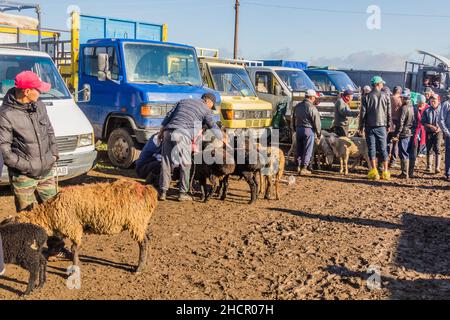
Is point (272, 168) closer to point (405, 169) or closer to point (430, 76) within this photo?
point (405, 169)

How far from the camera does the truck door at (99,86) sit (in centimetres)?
1002

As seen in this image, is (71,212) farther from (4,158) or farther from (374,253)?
(374,253)

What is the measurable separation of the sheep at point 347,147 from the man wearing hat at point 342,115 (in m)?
0.80

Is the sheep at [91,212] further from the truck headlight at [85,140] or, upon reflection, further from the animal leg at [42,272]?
the truck headlight at [85,140]

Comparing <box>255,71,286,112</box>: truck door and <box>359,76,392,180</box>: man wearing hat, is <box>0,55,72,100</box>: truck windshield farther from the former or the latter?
<box>255,71,286,112</box>: truck door

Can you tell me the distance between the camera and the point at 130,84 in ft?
31.9

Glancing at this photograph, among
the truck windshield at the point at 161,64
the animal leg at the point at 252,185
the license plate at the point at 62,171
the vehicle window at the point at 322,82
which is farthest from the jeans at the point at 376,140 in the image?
the vehicle window at the point at 322,82

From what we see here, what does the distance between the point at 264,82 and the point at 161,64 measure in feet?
16.2

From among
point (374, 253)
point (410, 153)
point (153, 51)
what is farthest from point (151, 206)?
point (410, 153)

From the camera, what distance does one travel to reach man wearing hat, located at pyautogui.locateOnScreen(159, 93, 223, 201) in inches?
302

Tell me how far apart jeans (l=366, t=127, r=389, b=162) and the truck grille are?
18.9 ft

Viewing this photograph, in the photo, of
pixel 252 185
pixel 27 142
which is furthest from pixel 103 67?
pixel 27 142

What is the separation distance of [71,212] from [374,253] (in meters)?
3.45
